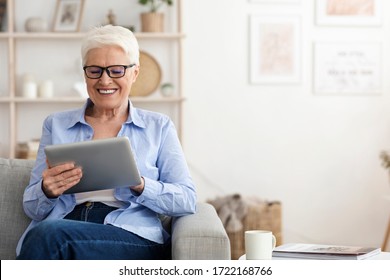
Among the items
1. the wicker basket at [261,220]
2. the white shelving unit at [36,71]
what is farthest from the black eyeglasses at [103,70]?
the white shelving unit at [36,71]

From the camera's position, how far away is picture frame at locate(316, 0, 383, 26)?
5477 mm

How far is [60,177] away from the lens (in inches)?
98.6

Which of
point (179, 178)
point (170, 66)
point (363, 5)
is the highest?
point (363, 5)

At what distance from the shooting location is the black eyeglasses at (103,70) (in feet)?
9.04

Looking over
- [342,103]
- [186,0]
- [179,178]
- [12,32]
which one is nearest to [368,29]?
[342,103]

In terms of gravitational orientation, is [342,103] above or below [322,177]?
above

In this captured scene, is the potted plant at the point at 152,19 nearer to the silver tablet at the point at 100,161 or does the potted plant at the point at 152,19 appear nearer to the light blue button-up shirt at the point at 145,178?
the light blue button-up shirt at the point at 145,178

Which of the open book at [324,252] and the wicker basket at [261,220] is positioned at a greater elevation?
the open book at [324,252]

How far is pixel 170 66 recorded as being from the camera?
216 inches

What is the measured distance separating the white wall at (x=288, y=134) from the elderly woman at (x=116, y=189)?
2609 millimetres

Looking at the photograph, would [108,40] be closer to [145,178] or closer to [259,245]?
[145,178]

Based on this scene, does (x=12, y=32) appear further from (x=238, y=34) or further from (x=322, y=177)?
(x=322, y=177)

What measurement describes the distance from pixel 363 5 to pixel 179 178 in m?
3.18

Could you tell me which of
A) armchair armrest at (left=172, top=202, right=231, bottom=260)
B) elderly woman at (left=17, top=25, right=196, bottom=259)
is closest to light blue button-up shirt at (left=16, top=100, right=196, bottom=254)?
elderly woman at (left=17, top=25, right=196, bottom=259)
